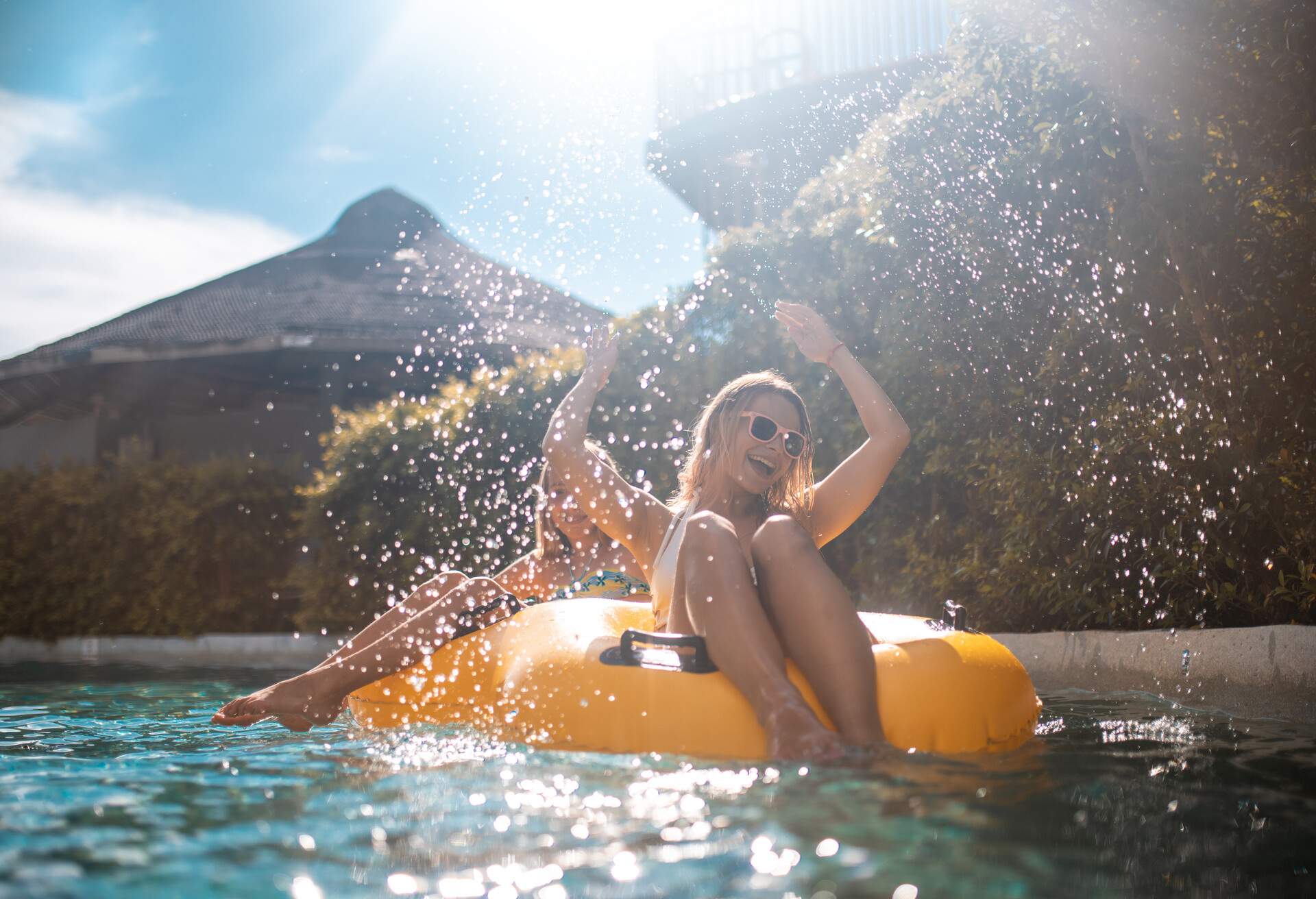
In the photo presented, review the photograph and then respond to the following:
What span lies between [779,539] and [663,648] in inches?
17.6

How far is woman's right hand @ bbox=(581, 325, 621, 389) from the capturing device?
3543 mm

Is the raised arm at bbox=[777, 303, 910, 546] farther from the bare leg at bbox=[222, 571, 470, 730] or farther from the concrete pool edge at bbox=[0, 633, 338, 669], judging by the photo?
the concrete pool edge at bbox=[0, 633, 338, 669]

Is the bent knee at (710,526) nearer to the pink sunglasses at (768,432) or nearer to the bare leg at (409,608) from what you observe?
the pink sunglasses at (768,432)

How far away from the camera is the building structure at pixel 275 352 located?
10841 millimetres

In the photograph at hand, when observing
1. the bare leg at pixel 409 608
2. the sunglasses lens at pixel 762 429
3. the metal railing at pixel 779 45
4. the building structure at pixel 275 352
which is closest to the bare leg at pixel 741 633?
the sunglasses lens at pixel 762 429

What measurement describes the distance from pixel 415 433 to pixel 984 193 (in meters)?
4.40

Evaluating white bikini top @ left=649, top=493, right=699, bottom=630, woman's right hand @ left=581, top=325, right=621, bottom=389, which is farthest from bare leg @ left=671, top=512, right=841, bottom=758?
woman's right hand @ left=581, top=325, right=621, bottom=389

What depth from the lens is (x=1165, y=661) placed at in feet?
14.2

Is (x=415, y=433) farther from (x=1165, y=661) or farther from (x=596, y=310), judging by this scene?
(x=596, y=310)

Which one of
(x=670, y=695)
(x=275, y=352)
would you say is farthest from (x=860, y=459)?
(x=275, y=352)

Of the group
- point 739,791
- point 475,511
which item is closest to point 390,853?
point 739,791

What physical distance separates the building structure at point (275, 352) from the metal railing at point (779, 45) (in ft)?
10.5

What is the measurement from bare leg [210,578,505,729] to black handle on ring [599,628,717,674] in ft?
2.81

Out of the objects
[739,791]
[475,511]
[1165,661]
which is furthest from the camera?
[475,511]
